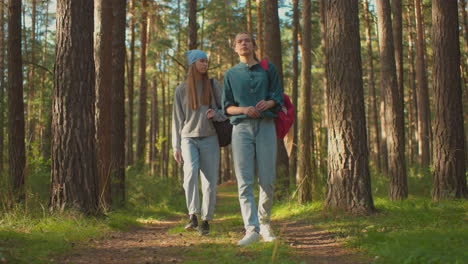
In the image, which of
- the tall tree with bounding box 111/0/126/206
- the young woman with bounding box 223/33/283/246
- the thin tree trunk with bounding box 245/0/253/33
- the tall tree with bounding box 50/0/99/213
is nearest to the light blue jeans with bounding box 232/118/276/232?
the young woman with bounding box 223/33/283/246

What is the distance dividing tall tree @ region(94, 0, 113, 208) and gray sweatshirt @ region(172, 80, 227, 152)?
A: 9.85ft

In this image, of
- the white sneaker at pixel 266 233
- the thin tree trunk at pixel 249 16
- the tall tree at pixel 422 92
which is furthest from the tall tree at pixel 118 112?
the thin tree trunk at pixel 249 16

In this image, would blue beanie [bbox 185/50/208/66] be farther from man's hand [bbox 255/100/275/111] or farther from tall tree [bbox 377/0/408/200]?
tall tree [bbox 377/0/408/200]

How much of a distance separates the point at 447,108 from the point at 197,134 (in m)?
5.53

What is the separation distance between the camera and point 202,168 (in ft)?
20.2

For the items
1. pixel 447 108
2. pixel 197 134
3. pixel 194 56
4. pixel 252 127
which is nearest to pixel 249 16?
pixel 447 108

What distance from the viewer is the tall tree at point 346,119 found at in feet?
23.2

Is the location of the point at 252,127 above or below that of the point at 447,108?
below

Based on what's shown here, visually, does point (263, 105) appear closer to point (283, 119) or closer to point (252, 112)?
point (252, 112)

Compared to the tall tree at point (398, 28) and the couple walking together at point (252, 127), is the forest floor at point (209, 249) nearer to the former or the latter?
the couple walking together at point (252, 127)

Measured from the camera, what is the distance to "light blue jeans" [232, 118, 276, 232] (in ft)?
16.4

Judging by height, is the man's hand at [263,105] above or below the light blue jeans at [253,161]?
above

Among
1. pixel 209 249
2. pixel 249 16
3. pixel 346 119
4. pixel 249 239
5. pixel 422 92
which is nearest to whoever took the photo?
pixel 209 249

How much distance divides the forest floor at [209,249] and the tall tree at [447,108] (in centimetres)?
379
